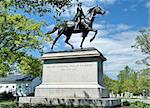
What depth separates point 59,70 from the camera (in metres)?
19.3

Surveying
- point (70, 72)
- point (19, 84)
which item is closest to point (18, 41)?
point (70, 72)

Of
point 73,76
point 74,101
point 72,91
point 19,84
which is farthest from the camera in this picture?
point 19,84

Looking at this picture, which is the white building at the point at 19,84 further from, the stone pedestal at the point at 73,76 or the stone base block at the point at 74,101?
the stone base block at the point at 74,101

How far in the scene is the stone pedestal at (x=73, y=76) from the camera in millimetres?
17906

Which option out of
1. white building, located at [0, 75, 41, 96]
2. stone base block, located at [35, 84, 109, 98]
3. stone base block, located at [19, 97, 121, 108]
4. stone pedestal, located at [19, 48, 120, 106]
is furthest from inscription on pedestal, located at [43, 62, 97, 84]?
white building, located at [0, 75, 41, 96]

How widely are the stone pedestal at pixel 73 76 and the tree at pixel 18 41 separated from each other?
13.0 metres

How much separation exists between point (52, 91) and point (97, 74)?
3.16 metres

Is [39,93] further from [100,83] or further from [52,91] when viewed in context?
[100,83]

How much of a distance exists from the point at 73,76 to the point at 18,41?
14869 mm

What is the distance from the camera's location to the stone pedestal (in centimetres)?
1791

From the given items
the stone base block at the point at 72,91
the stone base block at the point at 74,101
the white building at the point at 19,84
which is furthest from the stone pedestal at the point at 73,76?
the white building at the point at 19,84

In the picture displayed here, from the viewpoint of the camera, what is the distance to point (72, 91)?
1812cm

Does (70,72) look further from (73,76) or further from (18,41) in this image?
(18,41)

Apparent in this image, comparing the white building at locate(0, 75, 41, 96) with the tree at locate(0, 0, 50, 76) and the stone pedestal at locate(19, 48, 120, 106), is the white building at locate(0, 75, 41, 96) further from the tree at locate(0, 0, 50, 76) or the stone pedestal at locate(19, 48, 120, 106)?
the stone pedestal at locate(19, 48, 120, 106)
